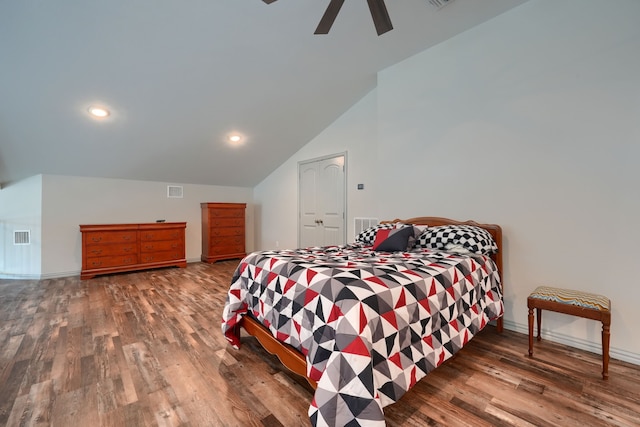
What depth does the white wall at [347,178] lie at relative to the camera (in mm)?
4066

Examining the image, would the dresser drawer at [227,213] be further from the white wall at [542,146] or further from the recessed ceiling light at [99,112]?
the white wall at [542,146]

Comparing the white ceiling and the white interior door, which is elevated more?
the white ceiling

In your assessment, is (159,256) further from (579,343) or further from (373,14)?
(579,343)

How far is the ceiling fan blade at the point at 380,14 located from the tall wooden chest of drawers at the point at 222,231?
447 centimetres

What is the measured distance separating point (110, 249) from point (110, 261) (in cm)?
19

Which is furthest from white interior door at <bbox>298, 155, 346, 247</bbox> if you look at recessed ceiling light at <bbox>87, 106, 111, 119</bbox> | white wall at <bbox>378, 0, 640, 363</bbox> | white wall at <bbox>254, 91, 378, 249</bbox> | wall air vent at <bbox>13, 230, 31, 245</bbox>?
wall air vent at <bbox>13, 230, 31, 245</bbox>

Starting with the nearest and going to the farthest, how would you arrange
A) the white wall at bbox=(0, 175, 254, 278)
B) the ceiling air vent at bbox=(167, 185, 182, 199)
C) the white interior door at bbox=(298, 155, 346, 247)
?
the white wall at bbox=(0, 175, 254, 278) < the white interior door at bbox=(298, 155, 346, 247) < the ceiling air vent at bbox=(167, 185, 182, 199)

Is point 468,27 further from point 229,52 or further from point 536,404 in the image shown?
point 536,404

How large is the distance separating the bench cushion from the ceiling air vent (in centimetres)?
567

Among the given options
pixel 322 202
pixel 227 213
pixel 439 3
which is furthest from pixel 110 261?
pixel 439 3

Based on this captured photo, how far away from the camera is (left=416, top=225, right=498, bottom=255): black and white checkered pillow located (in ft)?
7.69

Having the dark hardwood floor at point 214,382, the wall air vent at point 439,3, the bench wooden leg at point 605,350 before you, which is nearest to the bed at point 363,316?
the dark hardwood floor at point 214,382

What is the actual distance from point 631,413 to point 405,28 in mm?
3328

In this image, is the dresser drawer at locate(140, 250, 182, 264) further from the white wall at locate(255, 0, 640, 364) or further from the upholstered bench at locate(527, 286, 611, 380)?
the upholstered bench at locate(527, 286, 611, 380)
